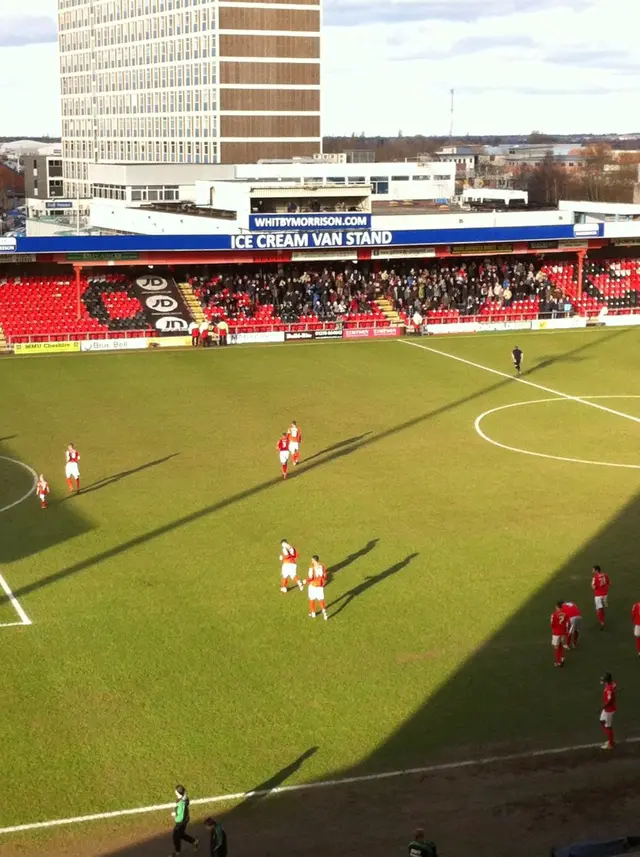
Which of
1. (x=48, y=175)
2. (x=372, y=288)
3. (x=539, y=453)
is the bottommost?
(x=539, y=453)

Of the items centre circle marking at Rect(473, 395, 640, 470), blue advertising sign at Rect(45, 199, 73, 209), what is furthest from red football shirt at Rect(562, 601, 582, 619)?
blue advertising sign at Rect(45, 199, 73, 209)

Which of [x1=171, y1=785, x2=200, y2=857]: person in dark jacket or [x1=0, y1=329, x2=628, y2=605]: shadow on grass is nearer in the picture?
[x1=171, y1=785, x2=200, y2=857]: person in dark jacket

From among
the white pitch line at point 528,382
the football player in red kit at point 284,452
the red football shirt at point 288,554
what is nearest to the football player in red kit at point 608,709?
the red football shirt at point 288,554

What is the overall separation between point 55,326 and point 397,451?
27965 mm

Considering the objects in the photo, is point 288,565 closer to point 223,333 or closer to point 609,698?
point 609,698

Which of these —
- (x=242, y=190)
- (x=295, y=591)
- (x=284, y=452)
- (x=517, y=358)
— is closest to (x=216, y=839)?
(x=295, y=591)

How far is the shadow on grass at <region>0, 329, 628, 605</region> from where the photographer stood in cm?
2725

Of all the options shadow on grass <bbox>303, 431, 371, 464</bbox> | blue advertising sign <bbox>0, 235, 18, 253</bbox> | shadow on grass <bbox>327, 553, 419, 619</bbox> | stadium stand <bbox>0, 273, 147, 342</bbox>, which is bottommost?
shadow on grass <bbox>327, 553, 419, 619</bbox>

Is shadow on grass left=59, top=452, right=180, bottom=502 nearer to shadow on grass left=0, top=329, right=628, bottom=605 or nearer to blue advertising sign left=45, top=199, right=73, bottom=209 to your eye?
shadow on grass left=0, top=329, right=628, bottom=605

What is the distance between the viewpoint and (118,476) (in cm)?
3575

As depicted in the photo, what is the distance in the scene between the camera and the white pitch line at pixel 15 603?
960 inches

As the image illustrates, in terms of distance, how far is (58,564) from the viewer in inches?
1097

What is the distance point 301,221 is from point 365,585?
137 ft

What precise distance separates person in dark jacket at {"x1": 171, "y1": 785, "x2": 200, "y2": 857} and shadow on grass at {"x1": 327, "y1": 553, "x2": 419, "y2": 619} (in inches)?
351
